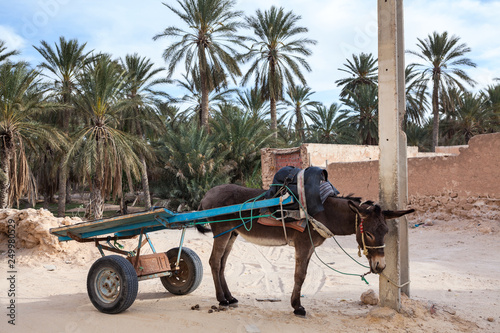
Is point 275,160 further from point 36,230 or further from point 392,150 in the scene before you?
point 392,150

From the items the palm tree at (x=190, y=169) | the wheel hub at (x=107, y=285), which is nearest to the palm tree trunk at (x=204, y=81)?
the palm tree at (x=190, y=169)

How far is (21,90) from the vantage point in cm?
1531

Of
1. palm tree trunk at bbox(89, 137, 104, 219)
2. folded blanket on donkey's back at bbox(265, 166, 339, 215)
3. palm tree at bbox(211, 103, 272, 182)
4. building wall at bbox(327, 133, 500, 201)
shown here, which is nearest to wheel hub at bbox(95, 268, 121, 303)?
folded blanket on donkey's back at bbox(265, 166, 339, 215)

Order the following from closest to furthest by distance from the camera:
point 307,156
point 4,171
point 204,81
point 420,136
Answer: point 4,171, point 307,156, point 204,81, point 420,136

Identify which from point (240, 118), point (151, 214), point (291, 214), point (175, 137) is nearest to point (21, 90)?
point (175, 137)

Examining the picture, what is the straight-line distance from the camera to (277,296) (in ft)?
19.4

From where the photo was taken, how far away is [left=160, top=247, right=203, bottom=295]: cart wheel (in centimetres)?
566

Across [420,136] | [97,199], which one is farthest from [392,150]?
[420,136]

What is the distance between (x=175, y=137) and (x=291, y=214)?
17.5 meters

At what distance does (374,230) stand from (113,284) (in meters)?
3.15

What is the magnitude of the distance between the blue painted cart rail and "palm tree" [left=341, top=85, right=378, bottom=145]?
1018 inches

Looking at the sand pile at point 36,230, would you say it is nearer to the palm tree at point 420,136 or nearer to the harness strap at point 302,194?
the harness strap at point 302,194

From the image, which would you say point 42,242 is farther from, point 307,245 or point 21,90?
point 21,90

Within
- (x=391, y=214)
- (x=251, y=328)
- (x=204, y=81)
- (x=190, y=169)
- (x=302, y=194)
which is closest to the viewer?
(x=251, y=328)
